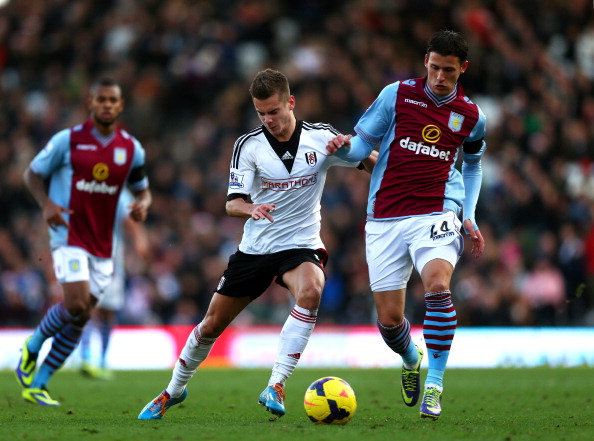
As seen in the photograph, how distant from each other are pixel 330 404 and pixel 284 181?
64.3 inches

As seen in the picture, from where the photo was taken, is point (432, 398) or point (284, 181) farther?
point (284, 181)

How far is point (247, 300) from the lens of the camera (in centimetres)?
748

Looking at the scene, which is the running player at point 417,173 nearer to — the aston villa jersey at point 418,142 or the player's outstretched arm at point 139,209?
the aston villa jersey at point 418,142

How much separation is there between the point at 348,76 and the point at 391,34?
4.84 feet

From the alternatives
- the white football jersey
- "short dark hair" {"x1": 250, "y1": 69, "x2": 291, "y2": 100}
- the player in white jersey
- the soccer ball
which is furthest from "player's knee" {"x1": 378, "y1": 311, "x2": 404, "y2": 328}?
"short dark hair" {"x1": 250, "y1": 69, "x2": 291, "y2": 100}

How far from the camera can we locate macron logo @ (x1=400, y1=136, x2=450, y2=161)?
7695mm

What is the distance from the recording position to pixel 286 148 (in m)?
7.50

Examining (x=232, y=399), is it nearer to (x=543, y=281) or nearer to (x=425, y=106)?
(x=425, y=106)

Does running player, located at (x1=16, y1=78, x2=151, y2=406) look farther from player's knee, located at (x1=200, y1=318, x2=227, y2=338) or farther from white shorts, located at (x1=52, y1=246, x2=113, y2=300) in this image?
player's knee, located at (x1=200, y1=318, x2=227, y2=338)

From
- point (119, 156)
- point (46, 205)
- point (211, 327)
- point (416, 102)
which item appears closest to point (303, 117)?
point (119, 156)

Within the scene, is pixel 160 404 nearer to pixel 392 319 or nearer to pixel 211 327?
pixel 211 327

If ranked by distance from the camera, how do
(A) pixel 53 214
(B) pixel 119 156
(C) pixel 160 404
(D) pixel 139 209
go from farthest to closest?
1. (B) pixel 119 156
2. (D) pixel 139 209
3. (A) pixel 53 214
4. (C) pixel 160 404

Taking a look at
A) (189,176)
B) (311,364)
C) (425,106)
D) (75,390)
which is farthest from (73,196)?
(189,176)

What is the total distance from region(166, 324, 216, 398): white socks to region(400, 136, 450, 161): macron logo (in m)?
2.02
